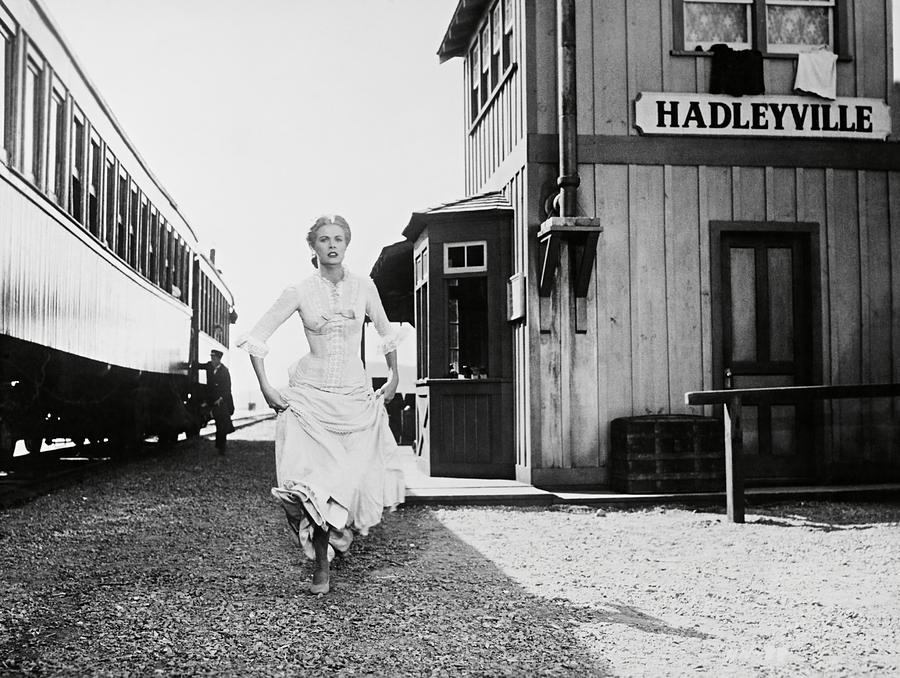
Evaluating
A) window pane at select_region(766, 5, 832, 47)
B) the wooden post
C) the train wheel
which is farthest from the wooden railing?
the train wheel

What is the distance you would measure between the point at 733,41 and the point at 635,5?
41.5 inches

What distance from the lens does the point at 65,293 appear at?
9812 millimetres

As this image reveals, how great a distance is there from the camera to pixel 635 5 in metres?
9.80

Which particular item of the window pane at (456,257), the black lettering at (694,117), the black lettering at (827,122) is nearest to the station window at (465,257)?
the window pane at (456,257)

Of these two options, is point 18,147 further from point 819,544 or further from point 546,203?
point 819,544

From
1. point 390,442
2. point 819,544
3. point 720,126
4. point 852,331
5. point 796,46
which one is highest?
point 796,46

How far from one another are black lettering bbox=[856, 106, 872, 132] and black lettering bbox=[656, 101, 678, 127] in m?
1.79

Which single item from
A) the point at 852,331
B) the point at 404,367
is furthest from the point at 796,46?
the point at 404,367

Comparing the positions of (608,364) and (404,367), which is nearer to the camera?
(608,364)

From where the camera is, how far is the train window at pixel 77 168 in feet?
33.8

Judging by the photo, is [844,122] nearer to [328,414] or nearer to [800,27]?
[800,27]

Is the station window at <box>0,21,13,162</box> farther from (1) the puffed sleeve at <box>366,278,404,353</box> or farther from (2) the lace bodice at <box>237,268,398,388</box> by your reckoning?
(1) the puffed sleeve at <box>366,278,404,353</box>

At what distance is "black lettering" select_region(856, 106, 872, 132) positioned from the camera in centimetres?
998

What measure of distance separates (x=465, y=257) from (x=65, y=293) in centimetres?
389
